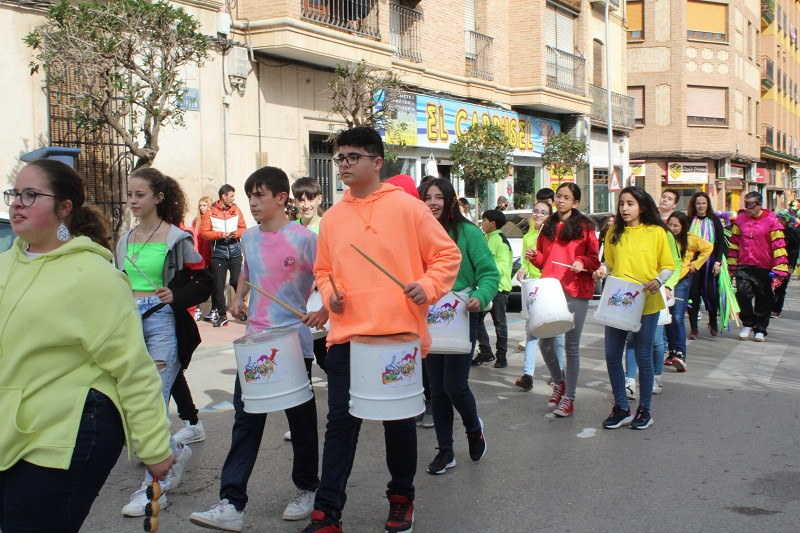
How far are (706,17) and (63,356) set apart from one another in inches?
1875

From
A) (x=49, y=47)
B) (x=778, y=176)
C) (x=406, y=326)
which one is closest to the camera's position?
(x=406, y=326)

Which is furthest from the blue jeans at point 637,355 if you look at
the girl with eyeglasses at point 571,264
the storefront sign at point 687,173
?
the storefront sign at point 687,173

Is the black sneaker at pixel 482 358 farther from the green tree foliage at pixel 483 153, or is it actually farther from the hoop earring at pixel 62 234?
the green tree foliage at pixel 483 153

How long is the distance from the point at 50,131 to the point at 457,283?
872 centimetres

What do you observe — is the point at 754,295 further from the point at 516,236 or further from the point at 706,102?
the point at 706,102

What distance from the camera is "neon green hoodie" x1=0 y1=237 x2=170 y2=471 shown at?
2559 mm

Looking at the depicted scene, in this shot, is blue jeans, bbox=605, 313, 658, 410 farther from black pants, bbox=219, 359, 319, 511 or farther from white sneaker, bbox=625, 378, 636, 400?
black pants, bbox=219, 359, 319, 511

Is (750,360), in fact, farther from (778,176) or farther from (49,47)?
(778,176)

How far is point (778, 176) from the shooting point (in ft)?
203

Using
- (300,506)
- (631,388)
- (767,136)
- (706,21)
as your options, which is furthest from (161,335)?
(767,136)

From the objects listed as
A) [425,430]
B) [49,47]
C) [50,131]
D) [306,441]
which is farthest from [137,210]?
[50,131]

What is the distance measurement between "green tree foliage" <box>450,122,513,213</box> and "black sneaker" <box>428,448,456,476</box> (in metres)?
15.1

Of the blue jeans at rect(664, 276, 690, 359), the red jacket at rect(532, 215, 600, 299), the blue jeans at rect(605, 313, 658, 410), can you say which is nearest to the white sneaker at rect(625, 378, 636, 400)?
the blue jeans at rect(605, 313, 658, 410)

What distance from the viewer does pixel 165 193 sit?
5.02 metres
